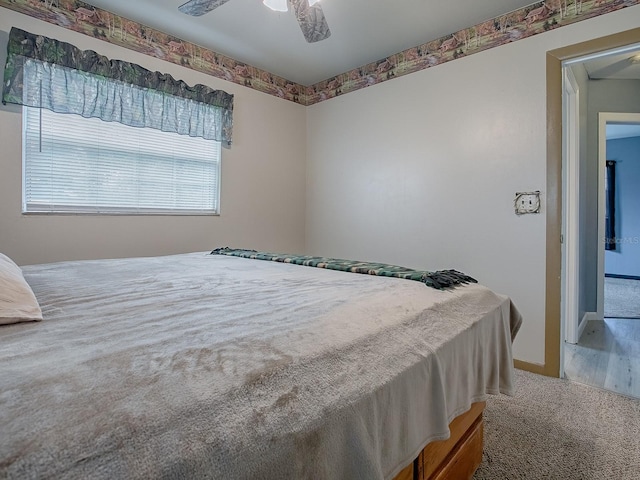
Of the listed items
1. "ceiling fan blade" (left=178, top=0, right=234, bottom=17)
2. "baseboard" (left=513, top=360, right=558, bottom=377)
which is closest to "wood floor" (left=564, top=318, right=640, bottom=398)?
"baseboard" (left=513, top=360, right=558, bottom=377)

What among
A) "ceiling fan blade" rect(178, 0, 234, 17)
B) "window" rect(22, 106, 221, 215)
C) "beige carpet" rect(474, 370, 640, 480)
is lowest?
"beige carpet" rect(474, 370, 640, 480)

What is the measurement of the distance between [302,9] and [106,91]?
157 centimetres

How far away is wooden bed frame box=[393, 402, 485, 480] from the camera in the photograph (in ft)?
3.28

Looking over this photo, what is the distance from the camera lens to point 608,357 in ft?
8.77

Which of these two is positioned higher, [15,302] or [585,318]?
[15,302]

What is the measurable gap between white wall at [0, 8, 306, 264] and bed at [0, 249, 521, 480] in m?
1.17

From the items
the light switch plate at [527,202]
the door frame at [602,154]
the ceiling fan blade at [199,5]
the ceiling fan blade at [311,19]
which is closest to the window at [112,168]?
the ceiling fan blade at [199,5]

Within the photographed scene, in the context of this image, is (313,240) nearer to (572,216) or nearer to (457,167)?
(457,167)

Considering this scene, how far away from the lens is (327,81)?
3.71m

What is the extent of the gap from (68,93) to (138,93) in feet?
1.52

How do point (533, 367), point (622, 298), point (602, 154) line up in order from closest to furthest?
point (533, 367) → point (602, 154) → point (622, 298)

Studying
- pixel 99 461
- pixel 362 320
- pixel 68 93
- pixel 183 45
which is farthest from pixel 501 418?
pixel 183 45

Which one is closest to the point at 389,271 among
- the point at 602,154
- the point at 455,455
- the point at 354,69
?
the point at 455,455

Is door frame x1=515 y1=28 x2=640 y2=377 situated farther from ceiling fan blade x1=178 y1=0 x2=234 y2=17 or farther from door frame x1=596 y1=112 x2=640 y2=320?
ceiling fan blade x1=178 y1=0 x2=234 y2=17
